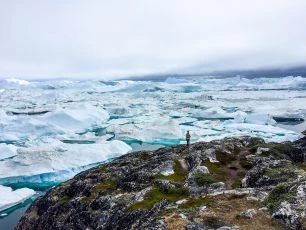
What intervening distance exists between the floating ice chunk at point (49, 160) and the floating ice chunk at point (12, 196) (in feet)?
11.8

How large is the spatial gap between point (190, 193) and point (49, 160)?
28285mm

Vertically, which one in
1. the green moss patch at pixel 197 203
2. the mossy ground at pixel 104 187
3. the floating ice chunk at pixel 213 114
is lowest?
the floating ice chunk at pixel 213 114

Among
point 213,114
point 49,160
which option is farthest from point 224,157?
point 213,114

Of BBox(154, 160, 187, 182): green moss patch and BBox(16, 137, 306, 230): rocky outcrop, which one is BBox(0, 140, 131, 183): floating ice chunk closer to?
BBox(16, 137, 306, 230): rocky outcrop

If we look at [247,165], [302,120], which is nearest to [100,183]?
[247,165]

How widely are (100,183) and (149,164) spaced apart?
2601 mm

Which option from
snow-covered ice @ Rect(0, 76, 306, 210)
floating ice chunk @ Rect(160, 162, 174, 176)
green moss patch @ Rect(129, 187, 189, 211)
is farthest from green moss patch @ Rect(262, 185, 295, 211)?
snow-covered ice @ Rect(0, 76, 306, 210)

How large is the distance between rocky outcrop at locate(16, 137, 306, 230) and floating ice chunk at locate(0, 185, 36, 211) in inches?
510

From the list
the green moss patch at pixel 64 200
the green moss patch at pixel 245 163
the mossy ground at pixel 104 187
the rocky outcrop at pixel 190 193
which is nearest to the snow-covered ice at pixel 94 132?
the rocky outcrop at pixel 190 193

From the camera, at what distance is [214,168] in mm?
18922

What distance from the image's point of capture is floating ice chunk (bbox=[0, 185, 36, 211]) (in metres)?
32.3

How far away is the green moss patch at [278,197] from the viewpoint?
12172 mm

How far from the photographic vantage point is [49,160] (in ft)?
135

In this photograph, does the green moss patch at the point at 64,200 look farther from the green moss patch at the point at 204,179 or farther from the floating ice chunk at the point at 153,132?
the floating ice chunk at the point at 153,132
